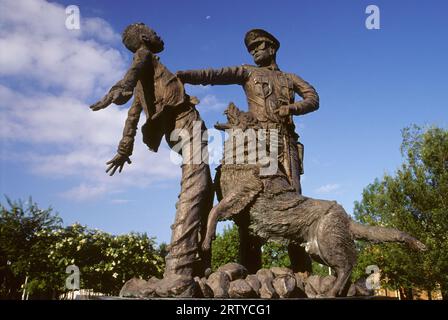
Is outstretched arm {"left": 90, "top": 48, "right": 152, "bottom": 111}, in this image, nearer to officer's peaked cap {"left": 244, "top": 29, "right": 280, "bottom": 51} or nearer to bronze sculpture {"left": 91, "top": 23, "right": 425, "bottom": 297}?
bronze sculpture {"left": 91, "top": 23, "right": 425, "bottom": 297}

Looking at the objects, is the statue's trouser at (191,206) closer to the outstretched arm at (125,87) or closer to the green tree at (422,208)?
the outstretched arm at (125,87)

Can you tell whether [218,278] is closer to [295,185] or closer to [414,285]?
[295,185]

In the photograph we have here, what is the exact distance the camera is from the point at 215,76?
20.1ft

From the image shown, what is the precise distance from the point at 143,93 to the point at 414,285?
1685cm

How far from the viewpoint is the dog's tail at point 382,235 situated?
501 cm

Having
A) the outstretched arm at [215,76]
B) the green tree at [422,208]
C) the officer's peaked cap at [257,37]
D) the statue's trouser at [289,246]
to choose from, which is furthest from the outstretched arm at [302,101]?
the green tree at [422,208]

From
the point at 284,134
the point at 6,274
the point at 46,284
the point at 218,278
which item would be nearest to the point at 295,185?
the point at 284,134

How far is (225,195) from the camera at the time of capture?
5652mm

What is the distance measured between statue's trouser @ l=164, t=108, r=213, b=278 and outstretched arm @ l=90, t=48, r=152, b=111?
84cm

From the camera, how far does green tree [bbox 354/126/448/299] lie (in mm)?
16781

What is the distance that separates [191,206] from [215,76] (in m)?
2.04

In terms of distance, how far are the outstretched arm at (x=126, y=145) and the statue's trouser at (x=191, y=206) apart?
1.81 feet

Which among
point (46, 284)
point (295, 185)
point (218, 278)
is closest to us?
point (218, 278)
